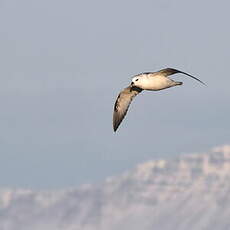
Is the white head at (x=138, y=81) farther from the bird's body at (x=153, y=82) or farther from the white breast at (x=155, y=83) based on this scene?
the white breast at (x=155, y=83)

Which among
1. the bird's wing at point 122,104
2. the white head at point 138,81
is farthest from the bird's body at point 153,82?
the bird's wing at point 122,104

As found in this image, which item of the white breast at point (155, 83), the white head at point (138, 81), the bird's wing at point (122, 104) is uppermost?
the bird's wing at point (122, 104)

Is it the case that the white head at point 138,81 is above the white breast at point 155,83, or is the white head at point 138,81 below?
above

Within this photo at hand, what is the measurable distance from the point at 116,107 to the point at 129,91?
4.33 feet

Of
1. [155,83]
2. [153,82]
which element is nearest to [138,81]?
[153,82]

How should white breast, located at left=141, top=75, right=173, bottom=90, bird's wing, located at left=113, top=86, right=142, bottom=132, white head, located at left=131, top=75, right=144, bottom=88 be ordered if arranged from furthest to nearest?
1. bird's wing, located at left=113, top=86, right=142, bottom=132
2. white head, located at left=131, top=75, right=144, bottom=88
3. white breast, located at left=141, top=75, right=173, bottom=90

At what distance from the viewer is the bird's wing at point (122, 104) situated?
227 ft

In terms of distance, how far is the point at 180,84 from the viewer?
63.5 metres

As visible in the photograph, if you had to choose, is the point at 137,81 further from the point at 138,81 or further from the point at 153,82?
the point at 153,82

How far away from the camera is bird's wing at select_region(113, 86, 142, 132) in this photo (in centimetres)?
6925

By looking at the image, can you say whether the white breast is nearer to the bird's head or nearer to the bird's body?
the bird's body

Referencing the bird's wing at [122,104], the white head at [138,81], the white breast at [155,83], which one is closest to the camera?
the white breast at [155,83]

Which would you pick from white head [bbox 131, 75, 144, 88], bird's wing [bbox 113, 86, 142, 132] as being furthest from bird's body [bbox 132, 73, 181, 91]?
bird's wing [bbox 113, 86, 142, 132]

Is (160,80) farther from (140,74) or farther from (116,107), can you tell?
(116,107)
